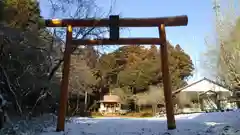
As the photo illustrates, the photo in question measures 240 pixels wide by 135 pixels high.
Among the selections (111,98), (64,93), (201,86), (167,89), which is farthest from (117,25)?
(201,86)

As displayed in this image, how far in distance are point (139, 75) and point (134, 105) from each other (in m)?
3.15

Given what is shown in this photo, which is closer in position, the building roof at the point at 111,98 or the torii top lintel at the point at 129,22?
the torii top lintel at the point at 129,22

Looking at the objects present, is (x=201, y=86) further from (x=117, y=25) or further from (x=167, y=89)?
(x=117, y=25)

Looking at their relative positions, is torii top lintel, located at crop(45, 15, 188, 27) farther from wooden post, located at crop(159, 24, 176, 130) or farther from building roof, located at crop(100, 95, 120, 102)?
building roof, located at crop(100, 95, 120, 102)

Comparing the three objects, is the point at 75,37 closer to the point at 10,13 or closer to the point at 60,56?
the point at 60,56

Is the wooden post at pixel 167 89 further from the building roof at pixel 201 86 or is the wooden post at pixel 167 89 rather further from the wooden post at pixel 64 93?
the building roof at pixel 201 86

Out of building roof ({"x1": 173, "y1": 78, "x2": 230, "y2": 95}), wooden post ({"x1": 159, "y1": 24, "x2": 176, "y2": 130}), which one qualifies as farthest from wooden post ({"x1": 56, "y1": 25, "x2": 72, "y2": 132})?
building roof ({"x1": 173, "y1": 78, "x2": 230, "y2": 95})

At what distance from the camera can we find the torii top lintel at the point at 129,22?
9.74 m

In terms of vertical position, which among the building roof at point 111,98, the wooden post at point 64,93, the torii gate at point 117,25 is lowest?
the wooden post at point 64,93

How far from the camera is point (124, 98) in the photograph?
29812mm

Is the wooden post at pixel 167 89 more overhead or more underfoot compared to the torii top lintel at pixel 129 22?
more underfoot

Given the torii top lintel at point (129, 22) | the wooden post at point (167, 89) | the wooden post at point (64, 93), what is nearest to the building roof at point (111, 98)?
the torii top lintel at point (129, 22)

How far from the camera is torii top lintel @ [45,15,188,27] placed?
9742 millimetres

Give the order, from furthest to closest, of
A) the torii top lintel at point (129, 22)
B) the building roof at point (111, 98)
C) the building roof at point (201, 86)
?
1. the building roof at point (201, 86)
2. the building roof at point (111, 98)
3. the torii top lintel at point (129, 22)
